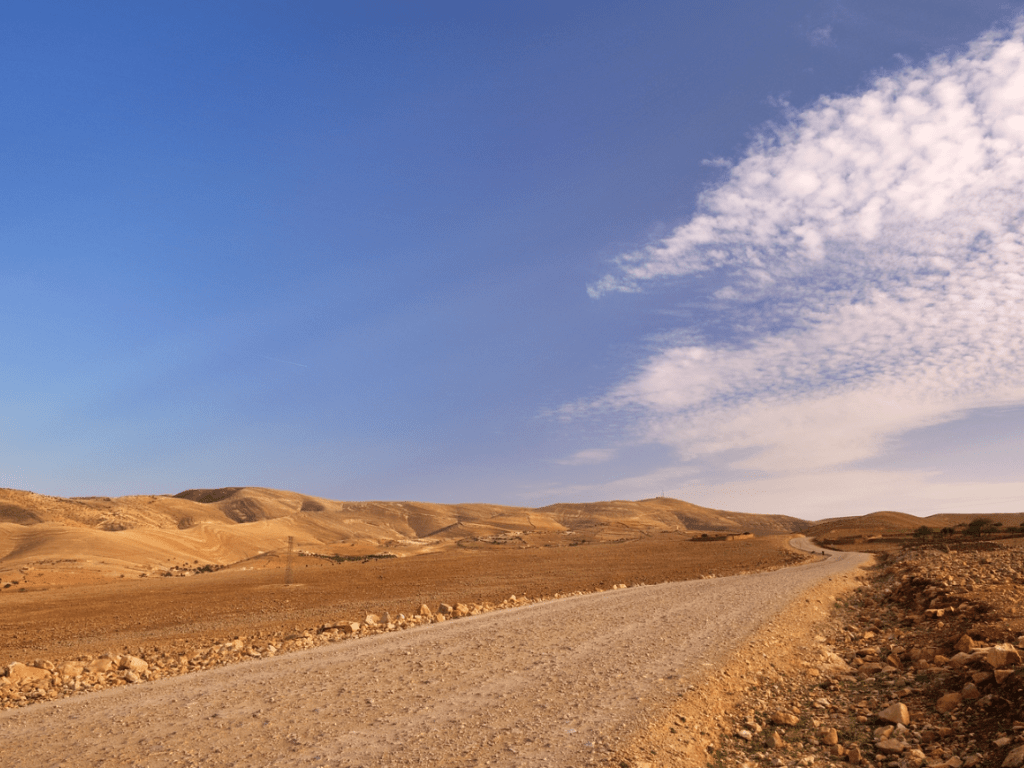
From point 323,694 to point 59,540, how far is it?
49.2 m

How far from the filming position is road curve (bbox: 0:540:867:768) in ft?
22.3

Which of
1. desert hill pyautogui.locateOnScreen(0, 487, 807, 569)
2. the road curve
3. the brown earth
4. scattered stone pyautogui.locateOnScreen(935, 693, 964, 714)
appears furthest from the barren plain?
desert hill pyautogui.locateOnScreen(0, 487, 807, 569)

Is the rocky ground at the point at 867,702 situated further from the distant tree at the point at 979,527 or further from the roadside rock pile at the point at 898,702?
the distant tree at the point at 979,527

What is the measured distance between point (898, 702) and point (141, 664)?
40.4 ft

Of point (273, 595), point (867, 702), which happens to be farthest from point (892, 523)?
point (867, 702)

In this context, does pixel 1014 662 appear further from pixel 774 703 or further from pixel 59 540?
pixel 59 540

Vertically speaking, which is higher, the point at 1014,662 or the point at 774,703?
the point at 1014,662

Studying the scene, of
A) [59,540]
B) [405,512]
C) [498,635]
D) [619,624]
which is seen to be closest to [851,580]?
[619,624]

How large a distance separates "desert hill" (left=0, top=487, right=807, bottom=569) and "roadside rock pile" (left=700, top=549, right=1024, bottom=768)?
142 ft

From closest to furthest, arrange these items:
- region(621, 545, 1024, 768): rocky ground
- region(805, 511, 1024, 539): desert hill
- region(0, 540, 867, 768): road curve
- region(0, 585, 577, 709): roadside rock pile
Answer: region(0, 540, 867, 768): road curve
region(621, 545, 1024, 768): rocky ground
region(0, 585, 577, 709): roadside rock pile
region(805, 511, 1024, 539): desert hill

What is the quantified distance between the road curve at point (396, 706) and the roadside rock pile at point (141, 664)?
36.9 inches

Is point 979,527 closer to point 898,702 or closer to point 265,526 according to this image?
point 898,702

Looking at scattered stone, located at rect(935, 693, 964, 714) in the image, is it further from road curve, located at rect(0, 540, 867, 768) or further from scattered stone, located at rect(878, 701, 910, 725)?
road curve, located at rect(0, 540, 867, 768)

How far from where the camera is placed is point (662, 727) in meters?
7.45
